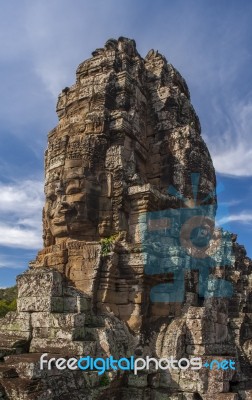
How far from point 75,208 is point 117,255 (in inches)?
60.8

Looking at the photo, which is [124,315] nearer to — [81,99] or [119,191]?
[119,191]

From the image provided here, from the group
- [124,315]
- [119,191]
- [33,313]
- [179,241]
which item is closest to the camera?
[33,313]

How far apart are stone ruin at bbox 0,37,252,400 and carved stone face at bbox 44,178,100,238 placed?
26 mm

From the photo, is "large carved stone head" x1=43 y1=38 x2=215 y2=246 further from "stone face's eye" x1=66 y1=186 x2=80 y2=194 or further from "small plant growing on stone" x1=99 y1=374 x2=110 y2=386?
"small plant growing on stone" x1=99 y1=374 x2=110 y2=386

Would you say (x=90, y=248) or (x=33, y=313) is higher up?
(x=90, y=248)

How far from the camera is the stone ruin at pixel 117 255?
7.12 meters

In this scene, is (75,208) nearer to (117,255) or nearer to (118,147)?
(117,255)

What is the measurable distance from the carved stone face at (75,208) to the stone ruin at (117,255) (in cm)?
3

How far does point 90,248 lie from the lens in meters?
9.07

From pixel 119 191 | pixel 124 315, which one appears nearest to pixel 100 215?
pixel 119 191

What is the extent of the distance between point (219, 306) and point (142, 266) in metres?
2.05

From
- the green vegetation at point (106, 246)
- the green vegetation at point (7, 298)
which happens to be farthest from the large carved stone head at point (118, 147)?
the green vegetation at point (7, 298)

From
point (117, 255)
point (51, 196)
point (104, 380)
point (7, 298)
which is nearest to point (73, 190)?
point (51, 196)

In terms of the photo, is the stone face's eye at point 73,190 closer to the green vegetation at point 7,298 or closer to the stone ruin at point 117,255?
the stone ruin at point 117,255
